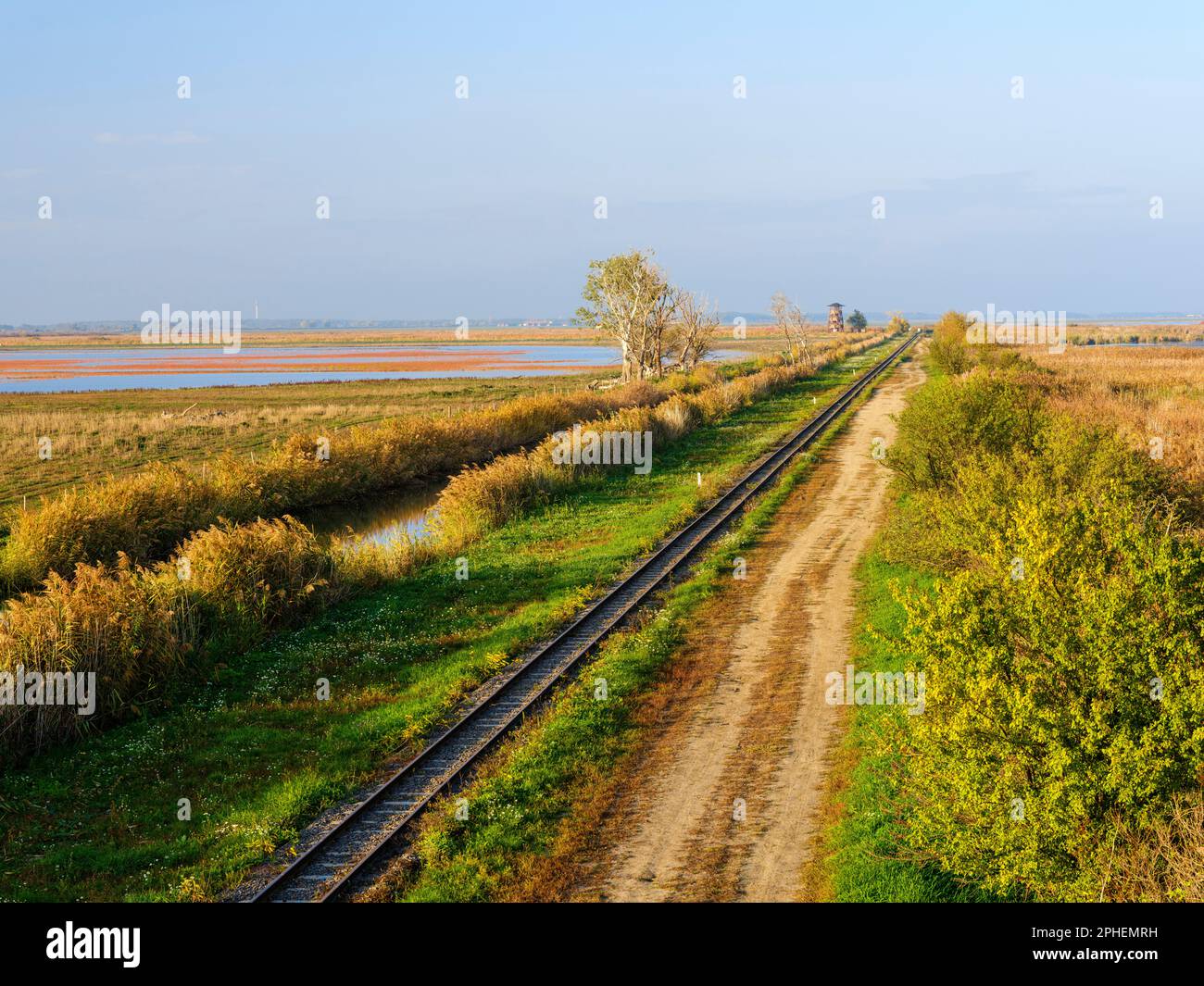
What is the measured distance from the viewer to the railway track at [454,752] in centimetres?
979

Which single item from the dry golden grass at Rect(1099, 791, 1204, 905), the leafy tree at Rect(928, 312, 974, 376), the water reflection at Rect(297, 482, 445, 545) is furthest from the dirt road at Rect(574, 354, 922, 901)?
the leafy tree at Rect(928, 312, 974, 376)

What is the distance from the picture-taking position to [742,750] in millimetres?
12820

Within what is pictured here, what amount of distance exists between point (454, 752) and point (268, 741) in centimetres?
279

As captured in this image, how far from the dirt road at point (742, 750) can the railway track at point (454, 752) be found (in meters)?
1.72

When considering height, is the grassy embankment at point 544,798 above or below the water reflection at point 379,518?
below

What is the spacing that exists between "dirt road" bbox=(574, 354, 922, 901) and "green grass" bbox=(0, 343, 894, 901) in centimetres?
328

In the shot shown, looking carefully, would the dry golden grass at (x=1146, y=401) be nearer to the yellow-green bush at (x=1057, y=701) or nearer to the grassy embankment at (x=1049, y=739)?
the yellow-green bush at (x=1057, y=701)

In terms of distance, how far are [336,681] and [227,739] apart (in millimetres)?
2491

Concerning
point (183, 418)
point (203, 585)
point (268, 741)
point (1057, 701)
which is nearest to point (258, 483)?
point (203, 585)

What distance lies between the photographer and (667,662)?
53.4 feet

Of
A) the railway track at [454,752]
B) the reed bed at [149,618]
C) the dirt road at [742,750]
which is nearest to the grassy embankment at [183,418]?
the reed bed at [149,618]

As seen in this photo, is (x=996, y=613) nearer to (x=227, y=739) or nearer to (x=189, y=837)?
(x=189, y=837)

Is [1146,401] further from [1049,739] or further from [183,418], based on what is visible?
[183,418]
